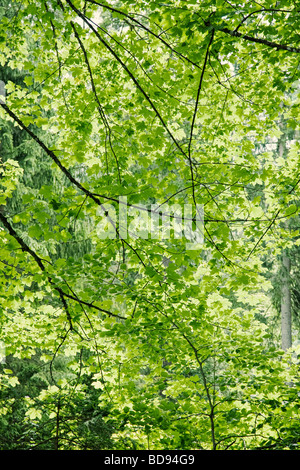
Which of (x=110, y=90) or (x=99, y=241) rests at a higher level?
(x=110, y=90)

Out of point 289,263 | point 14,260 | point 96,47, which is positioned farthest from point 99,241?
point 289,263

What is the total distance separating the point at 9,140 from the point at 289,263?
26.7 ft

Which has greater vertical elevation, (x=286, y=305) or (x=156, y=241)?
(x=286, y=305)

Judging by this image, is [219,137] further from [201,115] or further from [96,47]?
[96,47]

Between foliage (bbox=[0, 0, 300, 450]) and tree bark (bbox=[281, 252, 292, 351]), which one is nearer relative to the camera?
foliage (bbox=[0, 0, 300, 450])

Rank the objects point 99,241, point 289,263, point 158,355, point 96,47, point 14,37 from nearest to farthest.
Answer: point 158,355 < point 99,241 < point 96,47 < point 14,37 < point 289,263

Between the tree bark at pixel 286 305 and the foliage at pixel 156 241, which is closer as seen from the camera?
the foliage at pixel 156 241

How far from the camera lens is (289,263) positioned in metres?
10.2

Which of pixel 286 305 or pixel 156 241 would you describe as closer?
pixel 156 241

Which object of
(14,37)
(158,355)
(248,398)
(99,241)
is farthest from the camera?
(14,37)

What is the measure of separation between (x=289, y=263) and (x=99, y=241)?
7.93m
